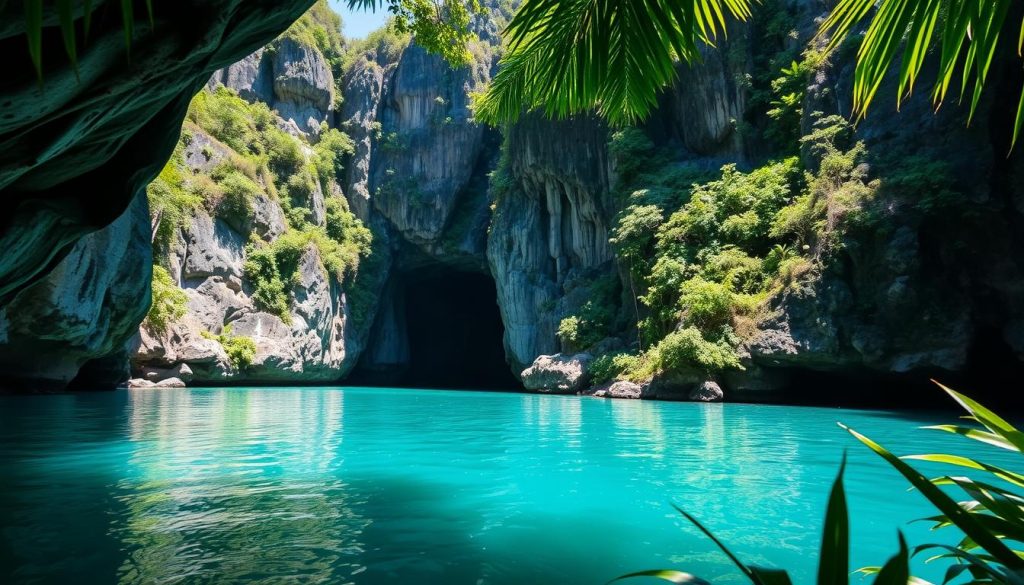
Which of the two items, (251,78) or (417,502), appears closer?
(417,502)

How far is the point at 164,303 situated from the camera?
18016 millimetres

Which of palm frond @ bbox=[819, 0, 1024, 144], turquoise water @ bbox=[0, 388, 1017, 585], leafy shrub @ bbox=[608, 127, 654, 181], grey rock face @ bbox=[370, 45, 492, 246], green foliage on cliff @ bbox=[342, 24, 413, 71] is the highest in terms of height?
green foliage on cliff @ bbox=[342, 24, 413, 71]

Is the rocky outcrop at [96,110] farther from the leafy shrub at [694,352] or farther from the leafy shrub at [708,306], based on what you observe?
the leafy shrub at [708,306]

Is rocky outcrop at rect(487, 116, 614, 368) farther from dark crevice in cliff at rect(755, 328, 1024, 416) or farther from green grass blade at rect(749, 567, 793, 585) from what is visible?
green grass blade at rect(749, 567, 793, 585)

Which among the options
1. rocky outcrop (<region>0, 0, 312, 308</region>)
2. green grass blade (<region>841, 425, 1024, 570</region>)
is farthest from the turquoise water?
green grass blade (<region>841, 425, 1024, 570</region>)

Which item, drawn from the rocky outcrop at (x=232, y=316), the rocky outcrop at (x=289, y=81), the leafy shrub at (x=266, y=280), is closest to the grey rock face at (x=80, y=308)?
the rocky outcrop at (x=232, y=316)

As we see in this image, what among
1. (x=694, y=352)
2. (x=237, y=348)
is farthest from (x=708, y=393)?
(x=237, y=348)

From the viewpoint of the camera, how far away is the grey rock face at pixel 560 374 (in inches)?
781

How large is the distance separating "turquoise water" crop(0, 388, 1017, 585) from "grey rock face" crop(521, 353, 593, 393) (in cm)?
1194

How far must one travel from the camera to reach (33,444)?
603 cm

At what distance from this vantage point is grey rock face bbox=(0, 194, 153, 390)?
10.9m

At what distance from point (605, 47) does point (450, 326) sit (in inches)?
1485

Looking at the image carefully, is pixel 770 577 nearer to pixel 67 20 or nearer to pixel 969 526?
pixel 969 526

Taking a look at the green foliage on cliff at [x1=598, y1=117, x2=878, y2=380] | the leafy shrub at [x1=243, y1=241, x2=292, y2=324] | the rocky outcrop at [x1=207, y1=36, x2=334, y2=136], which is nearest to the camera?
the green foliage on cliff at [x1=598, y1=117, x2=878, y2=380]
